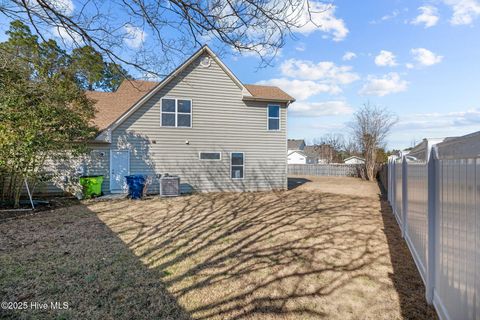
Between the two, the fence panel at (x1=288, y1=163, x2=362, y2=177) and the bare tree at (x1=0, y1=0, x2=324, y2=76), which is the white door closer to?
the bare tree at (x1=0, y1=0, x2=324, y2=76)

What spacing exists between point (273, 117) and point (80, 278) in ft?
38.5

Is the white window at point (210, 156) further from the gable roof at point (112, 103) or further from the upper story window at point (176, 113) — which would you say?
the gable roof at point (112, 103)

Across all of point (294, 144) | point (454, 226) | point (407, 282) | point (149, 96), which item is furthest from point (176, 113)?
point (294, 144)

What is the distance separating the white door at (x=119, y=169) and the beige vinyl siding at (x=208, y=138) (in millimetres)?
227

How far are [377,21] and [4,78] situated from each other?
9.27 meters

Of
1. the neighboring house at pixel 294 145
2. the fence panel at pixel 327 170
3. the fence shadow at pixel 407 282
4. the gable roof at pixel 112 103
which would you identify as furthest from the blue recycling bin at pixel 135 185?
the neighboring house at pixel 294 145

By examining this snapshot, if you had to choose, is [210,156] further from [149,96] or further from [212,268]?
[212,268]

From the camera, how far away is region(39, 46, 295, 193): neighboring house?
11992 mm

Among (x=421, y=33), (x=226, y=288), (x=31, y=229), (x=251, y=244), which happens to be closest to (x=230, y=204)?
(x=251, y=244)

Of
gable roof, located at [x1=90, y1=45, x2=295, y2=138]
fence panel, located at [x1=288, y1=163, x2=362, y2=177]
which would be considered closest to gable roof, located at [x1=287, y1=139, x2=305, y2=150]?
fence panel, located at [x1=288, y1=163, x2=362, y2=177]

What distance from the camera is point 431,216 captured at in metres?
2.67

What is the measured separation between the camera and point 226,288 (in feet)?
10.8

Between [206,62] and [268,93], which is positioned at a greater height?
[206,62]

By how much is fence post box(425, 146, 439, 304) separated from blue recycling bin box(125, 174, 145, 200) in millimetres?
9862
